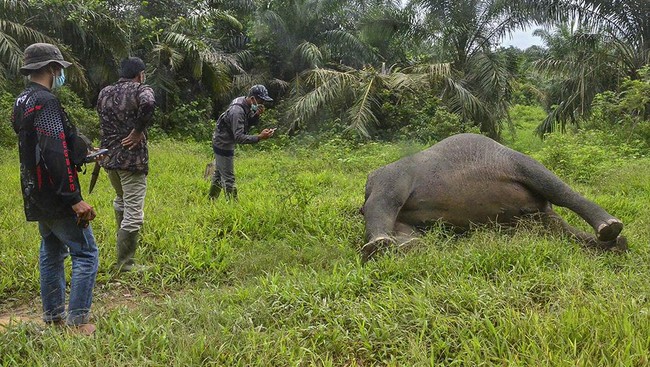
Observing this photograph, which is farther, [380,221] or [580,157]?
[580,157]

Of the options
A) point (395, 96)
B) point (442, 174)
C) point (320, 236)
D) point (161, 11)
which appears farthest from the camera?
point (161, 11)

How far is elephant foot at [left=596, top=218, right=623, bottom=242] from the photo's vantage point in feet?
12.3

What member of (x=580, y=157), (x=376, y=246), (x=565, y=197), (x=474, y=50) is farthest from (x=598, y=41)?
(x=376, y=246)

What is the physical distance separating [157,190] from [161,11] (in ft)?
34.8

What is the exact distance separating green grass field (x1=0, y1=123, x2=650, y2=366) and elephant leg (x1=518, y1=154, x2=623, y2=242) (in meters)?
0.21

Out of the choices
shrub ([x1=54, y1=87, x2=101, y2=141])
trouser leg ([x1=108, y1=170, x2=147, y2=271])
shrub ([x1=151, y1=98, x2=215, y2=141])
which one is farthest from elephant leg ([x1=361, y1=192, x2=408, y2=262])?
shrub ([x1=151, y1=98, x2=215, y2=141])

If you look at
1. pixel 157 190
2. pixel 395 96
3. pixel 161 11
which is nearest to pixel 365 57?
pixel 395 96

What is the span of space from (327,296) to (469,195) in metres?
1.64

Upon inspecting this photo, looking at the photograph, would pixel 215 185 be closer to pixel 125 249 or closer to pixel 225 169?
pixel 225 169

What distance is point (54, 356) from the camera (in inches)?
106

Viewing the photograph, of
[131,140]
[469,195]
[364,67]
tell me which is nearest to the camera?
[131,140]

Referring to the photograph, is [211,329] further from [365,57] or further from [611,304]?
[365,57]

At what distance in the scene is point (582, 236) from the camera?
13.7 ft

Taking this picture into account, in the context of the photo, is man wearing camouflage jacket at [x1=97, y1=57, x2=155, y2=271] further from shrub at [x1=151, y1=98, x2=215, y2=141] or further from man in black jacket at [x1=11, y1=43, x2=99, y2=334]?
shrub at [x1=151, y1=98, x2=215, y2=141]
